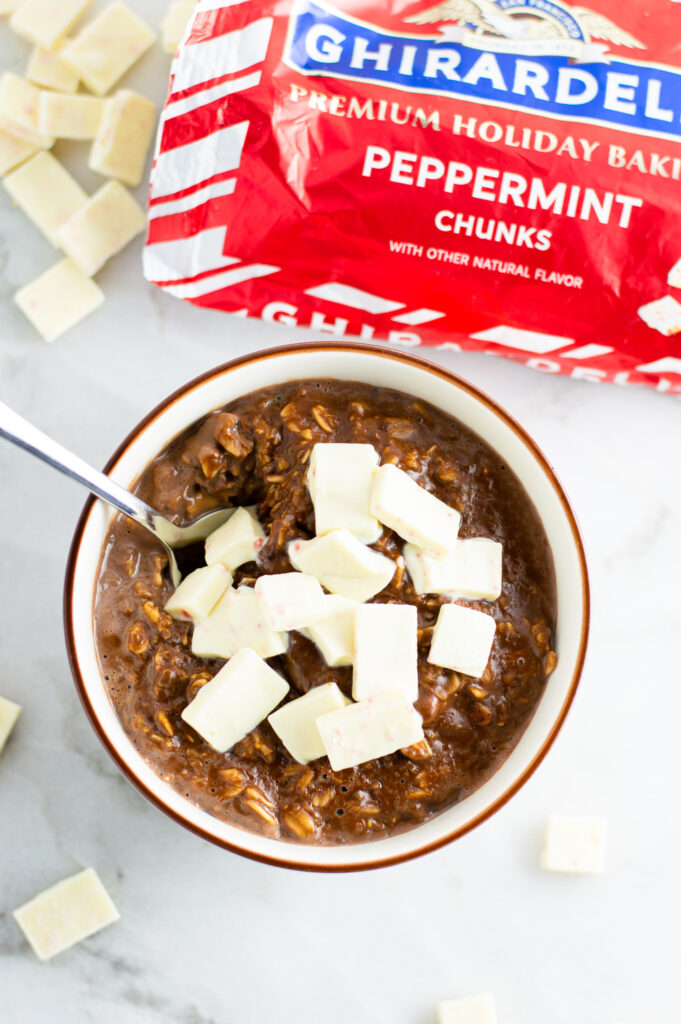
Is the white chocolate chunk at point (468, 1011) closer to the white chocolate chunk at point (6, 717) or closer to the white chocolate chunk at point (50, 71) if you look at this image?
the white chocolate chunk at point (6, 717)

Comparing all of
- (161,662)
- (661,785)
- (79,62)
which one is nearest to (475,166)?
(79,62)

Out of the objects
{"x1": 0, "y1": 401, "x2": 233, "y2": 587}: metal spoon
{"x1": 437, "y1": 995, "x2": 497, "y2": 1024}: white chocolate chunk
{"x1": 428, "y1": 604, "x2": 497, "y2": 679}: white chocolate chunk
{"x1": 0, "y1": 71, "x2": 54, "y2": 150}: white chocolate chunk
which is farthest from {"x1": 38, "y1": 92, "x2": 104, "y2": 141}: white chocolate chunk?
{"x1": 437, "y1": 995, "x2": 497, "y2": 1024}: white chocolate chunk

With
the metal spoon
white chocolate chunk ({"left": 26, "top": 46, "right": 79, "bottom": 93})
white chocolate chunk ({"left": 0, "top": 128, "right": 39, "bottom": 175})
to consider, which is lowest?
the metal spoon

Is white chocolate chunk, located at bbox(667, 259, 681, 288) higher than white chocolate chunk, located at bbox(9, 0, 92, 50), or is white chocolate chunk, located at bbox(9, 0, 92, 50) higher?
white chocolate chunk, located at bbox(9, 0, 92, 50)

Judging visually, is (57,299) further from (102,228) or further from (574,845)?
(574,845)

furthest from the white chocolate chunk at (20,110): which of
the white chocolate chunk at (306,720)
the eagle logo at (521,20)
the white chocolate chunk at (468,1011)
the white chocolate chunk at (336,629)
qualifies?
the white chocolate chunk at (468,1011)

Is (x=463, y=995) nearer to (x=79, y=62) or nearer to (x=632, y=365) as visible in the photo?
(x=632, y=365)

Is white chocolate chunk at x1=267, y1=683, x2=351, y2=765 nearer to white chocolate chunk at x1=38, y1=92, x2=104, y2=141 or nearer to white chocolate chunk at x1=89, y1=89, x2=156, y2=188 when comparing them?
white chocolate chunk at x1=89, y1=89, x2=156, y2=188
